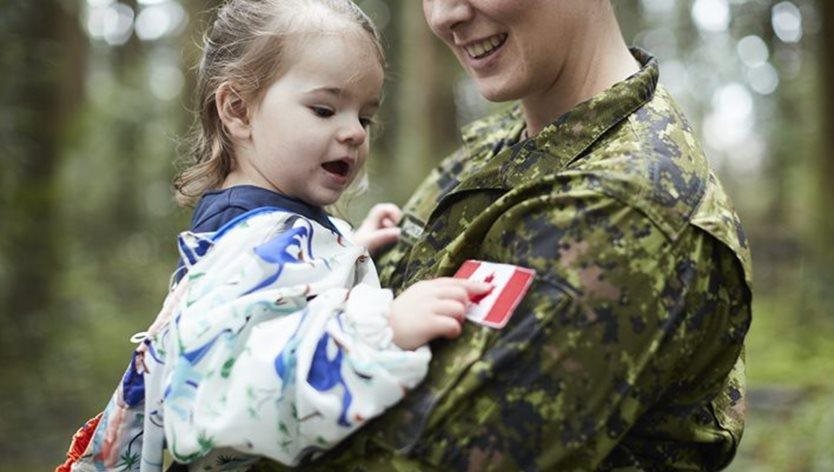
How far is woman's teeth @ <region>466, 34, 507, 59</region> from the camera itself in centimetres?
213

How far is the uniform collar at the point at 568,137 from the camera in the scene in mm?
1951

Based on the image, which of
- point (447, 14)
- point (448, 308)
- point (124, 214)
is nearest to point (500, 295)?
point (448, 308)

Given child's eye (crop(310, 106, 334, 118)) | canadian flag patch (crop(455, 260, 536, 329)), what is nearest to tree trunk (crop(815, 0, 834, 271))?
child's eye (crop(310, 106, 334, 118))

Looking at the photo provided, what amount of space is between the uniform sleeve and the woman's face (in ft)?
1.71

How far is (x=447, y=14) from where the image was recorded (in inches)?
84.4

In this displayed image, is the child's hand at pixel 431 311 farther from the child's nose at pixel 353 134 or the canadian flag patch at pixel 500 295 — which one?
the child's nose at pixel 353 134

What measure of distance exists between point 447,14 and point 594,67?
14.4 inches

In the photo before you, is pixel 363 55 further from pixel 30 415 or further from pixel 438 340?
pixel 30 415

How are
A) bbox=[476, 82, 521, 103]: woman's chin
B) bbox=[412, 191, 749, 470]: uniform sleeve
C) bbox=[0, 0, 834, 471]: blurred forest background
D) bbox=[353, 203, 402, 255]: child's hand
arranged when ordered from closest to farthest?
1. bbox=[412, 191, 749, 470]: uniform sleeve
2. bbox=[476, 82, 521, 103]: woman's chin
3. bbox=[353, 203, 402, 255]: child's hand
4. bbox=[0, 0, 834, 471]: blurred forest background

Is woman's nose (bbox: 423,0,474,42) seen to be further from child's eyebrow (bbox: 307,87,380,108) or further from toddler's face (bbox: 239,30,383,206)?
child's eyebrow (bbox: 307,87,380,108)

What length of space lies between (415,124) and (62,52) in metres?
3.29

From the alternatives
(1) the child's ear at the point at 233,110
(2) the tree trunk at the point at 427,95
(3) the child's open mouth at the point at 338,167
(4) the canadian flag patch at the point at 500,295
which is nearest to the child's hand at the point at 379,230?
(3) the child's open mouth at the point at 338,167

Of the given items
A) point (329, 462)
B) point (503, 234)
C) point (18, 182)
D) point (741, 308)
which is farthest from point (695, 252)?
point (18, 182)

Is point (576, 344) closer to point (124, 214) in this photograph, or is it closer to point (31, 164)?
point (31, 164)
